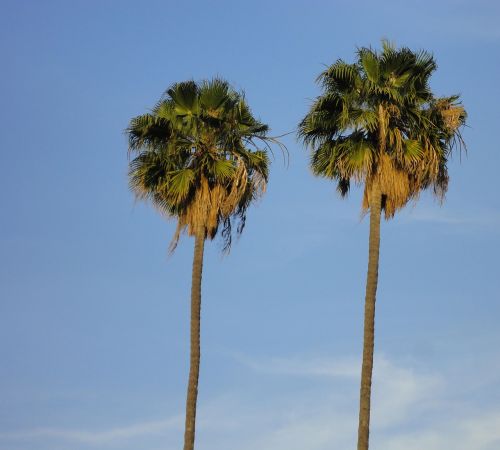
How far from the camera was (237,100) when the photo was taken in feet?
182

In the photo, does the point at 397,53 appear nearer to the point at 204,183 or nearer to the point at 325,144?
the point at 325,144

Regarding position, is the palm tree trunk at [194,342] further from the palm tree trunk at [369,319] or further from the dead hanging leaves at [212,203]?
the palm tree trunk at [369,319]

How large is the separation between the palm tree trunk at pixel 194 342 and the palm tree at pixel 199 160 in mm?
47

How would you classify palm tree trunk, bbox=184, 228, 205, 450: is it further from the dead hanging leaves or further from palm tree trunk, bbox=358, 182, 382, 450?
palm tree trunk, bbox=358, 182, 382, 450

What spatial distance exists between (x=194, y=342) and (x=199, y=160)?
22.8ft

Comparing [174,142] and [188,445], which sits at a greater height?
[174,142]

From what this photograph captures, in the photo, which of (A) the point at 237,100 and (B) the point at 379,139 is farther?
(A) the point at 237,100

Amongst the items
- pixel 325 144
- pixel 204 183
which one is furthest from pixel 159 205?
pixel 325 144

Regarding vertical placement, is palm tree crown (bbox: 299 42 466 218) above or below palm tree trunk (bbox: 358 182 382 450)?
above

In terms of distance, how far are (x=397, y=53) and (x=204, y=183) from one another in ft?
26.0

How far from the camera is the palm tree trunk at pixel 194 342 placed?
49438 millimetres

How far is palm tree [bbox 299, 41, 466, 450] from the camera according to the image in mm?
51375

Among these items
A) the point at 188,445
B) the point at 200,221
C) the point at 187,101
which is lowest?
the point at 188,445

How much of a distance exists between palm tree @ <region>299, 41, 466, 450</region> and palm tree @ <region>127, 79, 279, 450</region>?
9.13 ft
